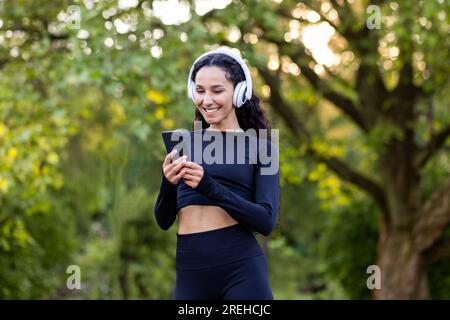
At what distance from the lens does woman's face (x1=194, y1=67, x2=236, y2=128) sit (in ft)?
9.55

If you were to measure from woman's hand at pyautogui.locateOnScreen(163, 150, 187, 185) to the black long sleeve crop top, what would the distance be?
93 mm

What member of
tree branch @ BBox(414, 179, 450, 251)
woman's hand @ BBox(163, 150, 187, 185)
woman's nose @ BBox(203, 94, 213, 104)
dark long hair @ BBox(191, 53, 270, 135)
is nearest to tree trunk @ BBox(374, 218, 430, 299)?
tree branch @ BBox(414, 179, 450, 251)

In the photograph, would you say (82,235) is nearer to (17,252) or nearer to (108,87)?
(17,252)

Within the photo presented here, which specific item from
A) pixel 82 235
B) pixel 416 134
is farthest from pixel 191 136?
pixel 82 235

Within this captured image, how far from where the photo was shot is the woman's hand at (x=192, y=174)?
2617 millimetres

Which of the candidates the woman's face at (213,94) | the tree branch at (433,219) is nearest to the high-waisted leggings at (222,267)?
the woman's face at (213,94)

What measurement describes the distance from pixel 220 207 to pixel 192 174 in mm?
213

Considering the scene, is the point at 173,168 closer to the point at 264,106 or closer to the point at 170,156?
the point at 170,156

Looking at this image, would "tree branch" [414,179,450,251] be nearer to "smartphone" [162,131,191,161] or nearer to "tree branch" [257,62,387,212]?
"tree branch" [257,62,387,212]

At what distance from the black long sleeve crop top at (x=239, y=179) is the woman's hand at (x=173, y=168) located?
0.31 feet

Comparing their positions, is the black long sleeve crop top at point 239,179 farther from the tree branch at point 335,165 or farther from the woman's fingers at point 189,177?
the tree branch at point 335,165

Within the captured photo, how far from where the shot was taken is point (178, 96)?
640cm

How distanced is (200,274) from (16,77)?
527 centimetres

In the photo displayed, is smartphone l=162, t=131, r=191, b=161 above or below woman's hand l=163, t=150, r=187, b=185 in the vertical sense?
above
